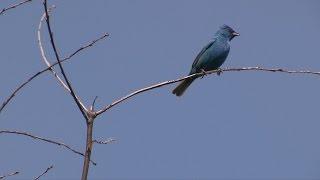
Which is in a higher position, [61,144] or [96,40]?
[96,40]

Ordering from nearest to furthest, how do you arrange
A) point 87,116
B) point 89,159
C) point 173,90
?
point 89,159 < point 87,116 < point 173,90

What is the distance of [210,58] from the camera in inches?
428

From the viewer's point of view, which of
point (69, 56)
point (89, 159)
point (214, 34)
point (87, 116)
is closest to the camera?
point (89, 159)

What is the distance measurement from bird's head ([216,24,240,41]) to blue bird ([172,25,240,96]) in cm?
17

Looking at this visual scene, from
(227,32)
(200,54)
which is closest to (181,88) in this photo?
(200,54)

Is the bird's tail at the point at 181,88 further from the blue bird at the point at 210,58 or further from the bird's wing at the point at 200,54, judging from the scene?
the bird's wing at the point at 200,54

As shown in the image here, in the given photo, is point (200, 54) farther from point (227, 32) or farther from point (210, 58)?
point (227, 32)

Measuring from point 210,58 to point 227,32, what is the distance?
139cm

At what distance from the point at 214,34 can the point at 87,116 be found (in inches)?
358

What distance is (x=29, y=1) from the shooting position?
392 cm

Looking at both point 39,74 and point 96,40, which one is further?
point 96,40

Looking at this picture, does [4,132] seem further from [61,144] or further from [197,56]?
[197,56]

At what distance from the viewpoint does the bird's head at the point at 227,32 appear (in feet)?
39.1

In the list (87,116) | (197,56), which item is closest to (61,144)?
(87,116)
